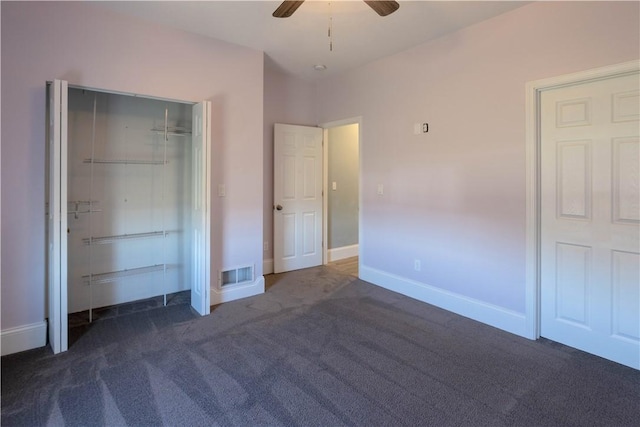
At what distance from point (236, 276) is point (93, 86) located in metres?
2.22

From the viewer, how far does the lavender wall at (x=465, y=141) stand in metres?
2.59

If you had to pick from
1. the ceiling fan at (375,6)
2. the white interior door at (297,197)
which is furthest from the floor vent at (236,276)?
the ceiling fan at (375,6)

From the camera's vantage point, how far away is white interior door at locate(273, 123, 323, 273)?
4742 millimetres

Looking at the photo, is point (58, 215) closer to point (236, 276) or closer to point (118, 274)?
point (118, 274)

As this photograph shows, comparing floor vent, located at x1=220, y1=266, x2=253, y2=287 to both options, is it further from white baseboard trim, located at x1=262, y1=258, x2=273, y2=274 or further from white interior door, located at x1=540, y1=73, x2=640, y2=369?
white interior door, located at x1=540, y1=73, x2=640, y2=369

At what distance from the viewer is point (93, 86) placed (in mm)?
2828

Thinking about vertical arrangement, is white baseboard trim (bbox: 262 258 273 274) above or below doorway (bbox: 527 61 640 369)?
below

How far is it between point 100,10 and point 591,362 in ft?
15.5

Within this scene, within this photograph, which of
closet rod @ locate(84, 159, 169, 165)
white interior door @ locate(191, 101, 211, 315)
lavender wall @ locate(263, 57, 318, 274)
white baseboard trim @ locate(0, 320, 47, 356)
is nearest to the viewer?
white baseboard trim @ locate(0, 320, 47, 356)

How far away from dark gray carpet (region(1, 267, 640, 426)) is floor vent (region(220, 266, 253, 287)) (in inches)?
19.5

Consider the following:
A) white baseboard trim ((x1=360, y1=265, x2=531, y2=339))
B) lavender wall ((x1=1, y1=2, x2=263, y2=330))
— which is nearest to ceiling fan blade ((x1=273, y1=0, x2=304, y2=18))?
lavender wall ((x1=1, y1=2, x2=263, y2=330))

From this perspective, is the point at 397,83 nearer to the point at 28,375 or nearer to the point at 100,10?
the point at 100,10


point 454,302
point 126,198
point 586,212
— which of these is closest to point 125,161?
point 126,198

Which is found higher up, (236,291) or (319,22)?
(319,22)
